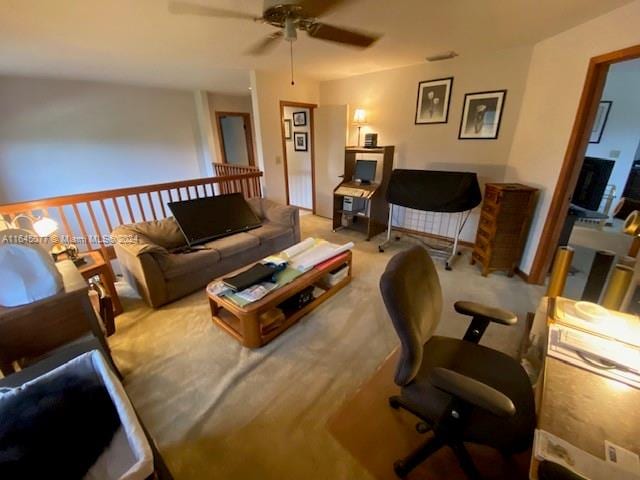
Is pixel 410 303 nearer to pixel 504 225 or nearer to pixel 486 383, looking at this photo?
pixel 486 383

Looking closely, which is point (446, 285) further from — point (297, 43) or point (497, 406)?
point (297, 43)

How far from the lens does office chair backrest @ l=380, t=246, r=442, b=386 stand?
3.29 ft

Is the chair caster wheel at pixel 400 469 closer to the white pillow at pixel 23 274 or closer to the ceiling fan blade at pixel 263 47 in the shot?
the white pillow at pixel 23 274

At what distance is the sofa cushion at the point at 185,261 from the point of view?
239 cm

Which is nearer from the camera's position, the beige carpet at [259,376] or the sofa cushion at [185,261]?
the beige carpet at [259,376]

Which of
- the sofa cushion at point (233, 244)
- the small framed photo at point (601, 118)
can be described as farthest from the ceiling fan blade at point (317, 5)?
the small framed photo at point (601, 118)

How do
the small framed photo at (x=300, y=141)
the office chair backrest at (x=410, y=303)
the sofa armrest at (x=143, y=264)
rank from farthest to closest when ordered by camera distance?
1. the small framed photo at (x=300, y=141)
2. the sofa armrest at (x=143, y=264)
3. the office chair backrest at (x=410, y=303)

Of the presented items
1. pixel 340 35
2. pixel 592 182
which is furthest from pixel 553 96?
pixel 340 35

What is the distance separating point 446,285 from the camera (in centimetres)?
279

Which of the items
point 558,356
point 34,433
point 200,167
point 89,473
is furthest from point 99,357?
point 200,167

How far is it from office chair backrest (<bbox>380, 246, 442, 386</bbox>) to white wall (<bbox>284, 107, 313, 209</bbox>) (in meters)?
4.19

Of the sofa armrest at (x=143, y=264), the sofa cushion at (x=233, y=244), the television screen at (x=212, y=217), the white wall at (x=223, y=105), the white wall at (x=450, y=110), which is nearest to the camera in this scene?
the sofa armrest at (x=143, y=264)

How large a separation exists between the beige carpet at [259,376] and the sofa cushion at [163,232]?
605 millimetres

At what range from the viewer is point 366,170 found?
4.02 metres
